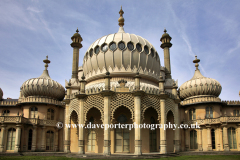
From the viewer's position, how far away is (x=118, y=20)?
33.5 meters

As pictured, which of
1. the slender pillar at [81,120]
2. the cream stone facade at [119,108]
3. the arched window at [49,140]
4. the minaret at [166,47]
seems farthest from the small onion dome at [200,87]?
the arched window at [49,140]

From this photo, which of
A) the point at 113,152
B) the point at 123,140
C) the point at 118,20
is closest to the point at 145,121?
the point at 123,140

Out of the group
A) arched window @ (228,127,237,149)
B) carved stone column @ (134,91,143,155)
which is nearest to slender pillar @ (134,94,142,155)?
carved stone column @ (134,91,143,155)

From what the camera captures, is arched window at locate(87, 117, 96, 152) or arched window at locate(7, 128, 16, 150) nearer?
arched window at locate(87, 117, 96, 152)

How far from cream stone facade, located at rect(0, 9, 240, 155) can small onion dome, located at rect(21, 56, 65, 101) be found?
0.12 meters

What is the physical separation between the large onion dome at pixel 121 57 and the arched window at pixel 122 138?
530 centimetres

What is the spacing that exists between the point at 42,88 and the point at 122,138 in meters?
13.0

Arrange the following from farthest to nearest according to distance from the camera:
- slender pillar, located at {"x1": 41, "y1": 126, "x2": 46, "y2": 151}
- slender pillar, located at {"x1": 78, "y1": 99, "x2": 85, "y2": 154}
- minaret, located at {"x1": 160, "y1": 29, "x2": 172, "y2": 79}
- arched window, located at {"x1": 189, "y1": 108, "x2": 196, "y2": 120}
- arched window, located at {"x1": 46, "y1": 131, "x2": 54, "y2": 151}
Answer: minaret, located at {"x1": 160, "y1": 29, "x2": 172, "y2": 79}, arched window, located at {"x1": 189, "y1": 108, "x2": 196, "y2": 120}, arched window, located at {"x1": 46, "y1": 131, "x2": 54, "y2": 151}, slender pillar, located at {"x1": 41, "y1": 126, "x2": 46, "y2": 151}, slender pillar, located at {"x1": 78, "y1": 99, "x2": 85, "y2": 154}

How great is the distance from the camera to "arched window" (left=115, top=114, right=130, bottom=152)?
2380cm

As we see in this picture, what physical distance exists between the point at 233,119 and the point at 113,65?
1495 cm

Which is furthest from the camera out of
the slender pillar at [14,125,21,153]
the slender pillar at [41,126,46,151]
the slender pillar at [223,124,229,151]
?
the slender pillar at [41,126,46,151]

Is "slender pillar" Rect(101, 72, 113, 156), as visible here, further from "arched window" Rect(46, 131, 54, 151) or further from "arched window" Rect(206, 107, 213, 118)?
"arched window" Rect(206, 107, 213, 118)

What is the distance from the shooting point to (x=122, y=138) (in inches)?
946

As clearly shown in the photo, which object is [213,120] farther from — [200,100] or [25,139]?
[25,139]
